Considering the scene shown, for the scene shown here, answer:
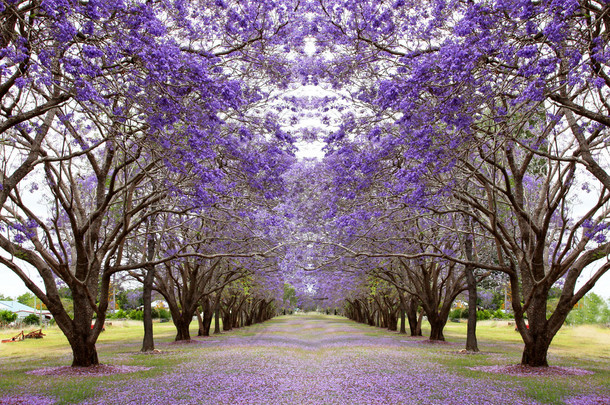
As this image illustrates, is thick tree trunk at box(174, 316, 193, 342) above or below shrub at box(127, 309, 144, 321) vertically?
above

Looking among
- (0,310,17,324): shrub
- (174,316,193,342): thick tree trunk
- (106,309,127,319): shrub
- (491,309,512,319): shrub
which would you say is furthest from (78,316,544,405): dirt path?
(106,309,127,319): shrub

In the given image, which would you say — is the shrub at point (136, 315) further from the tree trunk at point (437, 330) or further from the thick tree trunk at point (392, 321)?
the tree trunk at point (437, 330)

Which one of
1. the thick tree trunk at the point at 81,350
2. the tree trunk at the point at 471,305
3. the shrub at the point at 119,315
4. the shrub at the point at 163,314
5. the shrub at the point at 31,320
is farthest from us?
the shrub at the point at 163,314

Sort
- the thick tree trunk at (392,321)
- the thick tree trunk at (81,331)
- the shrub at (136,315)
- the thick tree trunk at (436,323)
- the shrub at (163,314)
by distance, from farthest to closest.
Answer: the shrub at (163,314)
the shrub at (136,315)
the thick tree trunk at (392,321)
the thick tree trunk at (436,323)
the thick tree trunk at (81,331)

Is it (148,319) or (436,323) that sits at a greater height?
(148,319)

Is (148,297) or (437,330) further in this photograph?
(437,330)

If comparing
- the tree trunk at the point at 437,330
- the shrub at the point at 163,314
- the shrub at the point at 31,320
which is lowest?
the shrub at the point at 163,314

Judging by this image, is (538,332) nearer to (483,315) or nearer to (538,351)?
(538,351)

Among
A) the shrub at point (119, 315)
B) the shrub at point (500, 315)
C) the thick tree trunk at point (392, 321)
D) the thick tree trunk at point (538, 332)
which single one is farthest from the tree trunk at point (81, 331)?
the shrub at point (500, 315)

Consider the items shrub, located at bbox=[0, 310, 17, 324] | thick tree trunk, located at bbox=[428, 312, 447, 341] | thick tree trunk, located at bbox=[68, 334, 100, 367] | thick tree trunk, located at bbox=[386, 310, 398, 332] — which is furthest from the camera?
shrub, located at bbox=[0, 310, 17, 324]

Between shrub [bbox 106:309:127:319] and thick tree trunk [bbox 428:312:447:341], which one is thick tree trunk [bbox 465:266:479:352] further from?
shrub [bbox 106:309:127:319]

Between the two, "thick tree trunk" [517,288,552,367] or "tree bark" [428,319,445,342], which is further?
"tree bark" [428,319,445,342]

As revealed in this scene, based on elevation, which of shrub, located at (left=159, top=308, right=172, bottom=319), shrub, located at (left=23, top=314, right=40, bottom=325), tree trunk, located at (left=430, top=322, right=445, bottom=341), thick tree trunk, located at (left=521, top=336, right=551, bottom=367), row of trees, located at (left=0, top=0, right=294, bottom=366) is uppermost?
row of trees, located at (left=0, top=0, right=294, bottom=366)

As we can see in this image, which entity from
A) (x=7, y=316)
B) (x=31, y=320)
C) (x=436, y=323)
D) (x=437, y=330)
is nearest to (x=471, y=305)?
(x=436, y=323)
